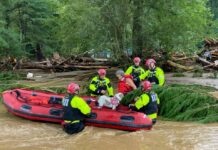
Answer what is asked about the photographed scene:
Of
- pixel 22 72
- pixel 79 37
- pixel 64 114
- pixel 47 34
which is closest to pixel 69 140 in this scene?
pixel 64 114

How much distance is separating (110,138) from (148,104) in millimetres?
1376

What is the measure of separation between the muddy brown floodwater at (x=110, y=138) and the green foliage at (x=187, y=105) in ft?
1.17

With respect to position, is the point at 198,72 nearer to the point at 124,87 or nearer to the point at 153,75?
the point at 153,75

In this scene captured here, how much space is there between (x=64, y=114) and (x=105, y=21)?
9.24m

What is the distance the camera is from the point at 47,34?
25.1 meters

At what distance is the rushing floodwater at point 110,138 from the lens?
30.7 feet

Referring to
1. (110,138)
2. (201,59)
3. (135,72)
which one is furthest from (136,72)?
(201,59)

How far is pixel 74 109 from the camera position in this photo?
397 inches

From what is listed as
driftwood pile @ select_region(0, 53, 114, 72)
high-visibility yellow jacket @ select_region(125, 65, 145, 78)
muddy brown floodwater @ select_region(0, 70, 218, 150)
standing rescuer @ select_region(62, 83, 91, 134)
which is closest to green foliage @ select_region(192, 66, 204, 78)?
driftwood pile @ select_region(0, 53, 114, 72)

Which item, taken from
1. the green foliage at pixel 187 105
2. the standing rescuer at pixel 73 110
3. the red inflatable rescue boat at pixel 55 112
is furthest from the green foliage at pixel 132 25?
the standing rescuer at pixel 73 110

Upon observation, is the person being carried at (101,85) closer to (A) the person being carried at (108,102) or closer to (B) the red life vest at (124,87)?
(B) the red life vest at (124,87)

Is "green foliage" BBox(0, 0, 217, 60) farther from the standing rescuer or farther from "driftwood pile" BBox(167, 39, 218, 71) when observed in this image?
the standing rescuer

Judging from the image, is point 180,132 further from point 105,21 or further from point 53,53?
point 53,53

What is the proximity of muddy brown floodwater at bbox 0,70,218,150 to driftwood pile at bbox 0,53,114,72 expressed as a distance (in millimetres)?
11900
